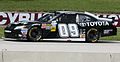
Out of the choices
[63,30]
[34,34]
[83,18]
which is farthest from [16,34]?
[83,18]

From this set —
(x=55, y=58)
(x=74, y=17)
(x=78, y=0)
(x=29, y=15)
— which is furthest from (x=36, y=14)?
(x=55, y=58)

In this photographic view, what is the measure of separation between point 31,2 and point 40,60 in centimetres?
3335

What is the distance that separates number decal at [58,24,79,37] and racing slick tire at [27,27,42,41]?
90cm

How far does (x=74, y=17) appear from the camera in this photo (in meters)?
18.3

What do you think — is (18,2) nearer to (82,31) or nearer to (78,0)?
(78,0)

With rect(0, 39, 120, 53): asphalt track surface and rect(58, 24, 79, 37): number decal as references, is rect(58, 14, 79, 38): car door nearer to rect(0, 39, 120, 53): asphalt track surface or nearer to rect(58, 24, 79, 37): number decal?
rect(58, 24, 79, 37): number decal

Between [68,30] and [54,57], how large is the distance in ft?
31.1

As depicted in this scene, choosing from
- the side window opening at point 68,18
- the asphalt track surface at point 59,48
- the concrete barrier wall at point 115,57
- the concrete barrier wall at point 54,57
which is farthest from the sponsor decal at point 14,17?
the concrete barrier wall at point 115,57

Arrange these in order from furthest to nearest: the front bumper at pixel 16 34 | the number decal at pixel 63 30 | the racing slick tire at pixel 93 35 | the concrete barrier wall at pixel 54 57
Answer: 1. the racing slick tire at pixel 93 35
2. the number decal at pixel 63 30
3. the front bumper at pixel 16 34
4. the concrete barrier wall at pixel 54 57

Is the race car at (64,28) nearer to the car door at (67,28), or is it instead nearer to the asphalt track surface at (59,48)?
the car door at (67,28)

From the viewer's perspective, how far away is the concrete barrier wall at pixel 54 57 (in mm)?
8188

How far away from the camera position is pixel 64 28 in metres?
17.6

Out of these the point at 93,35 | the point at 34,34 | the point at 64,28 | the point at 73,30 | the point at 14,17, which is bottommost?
the point at 93,35

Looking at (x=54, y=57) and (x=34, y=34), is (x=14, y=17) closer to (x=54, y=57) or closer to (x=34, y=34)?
(x=34, y=34)
